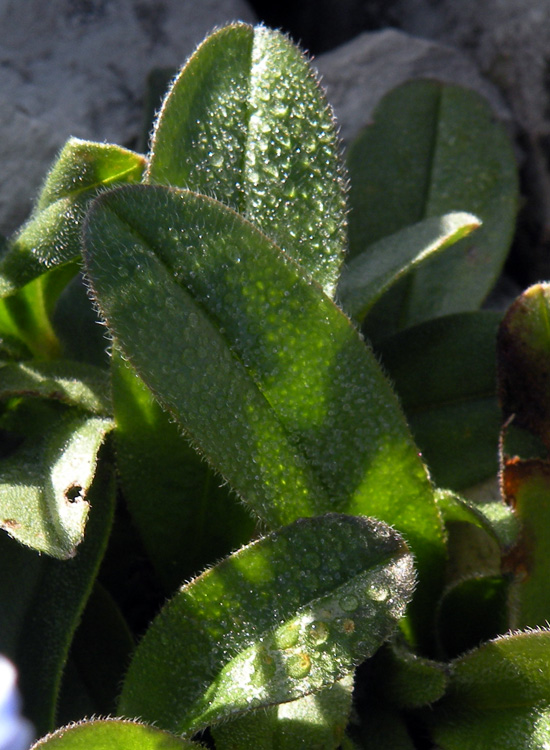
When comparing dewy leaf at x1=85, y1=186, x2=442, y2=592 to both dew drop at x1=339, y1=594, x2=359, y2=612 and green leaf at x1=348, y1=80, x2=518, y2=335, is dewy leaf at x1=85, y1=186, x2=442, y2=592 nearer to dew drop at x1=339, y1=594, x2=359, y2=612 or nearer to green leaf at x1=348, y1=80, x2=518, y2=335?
dew drop at x1=339, y1=594, x2=359, y2=612

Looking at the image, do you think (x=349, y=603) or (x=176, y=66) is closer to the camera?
(x=349, y=603)

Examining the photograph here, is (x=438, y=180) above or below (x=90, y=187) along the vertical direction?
below

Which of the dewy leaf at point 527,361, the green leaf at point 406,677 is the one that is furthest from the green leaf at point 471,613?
the dewy leaf at point 527,361

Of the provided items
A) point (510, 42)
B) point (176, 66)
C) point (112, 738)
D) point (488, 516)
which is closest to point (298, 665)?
point (112, 738)

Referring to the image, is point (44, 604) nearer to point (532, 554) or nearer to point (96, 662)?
point (96, 662)

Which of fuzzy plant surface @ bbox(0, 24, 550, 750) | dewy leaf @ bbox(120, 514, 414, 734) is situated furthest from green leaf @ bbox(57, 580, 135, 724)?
dewy leaf @ bbox(120, 514, 414, 734)

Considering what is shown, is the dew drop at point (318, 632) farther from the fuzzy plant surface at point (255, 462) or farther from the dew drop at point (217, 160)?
the dew drop at point (217, 160)
